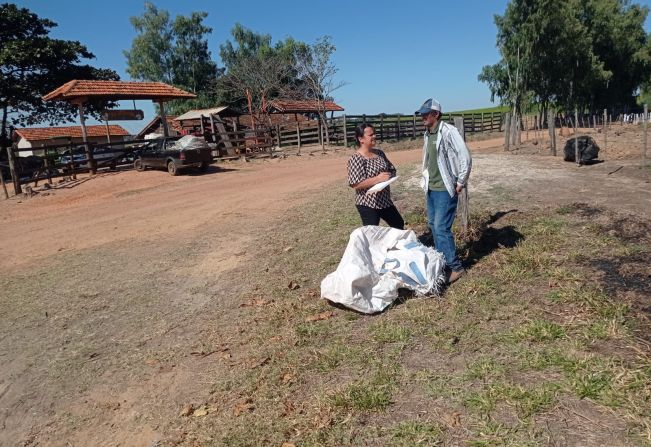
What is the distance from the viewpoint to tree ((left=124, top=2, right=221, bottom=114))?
46625 mm

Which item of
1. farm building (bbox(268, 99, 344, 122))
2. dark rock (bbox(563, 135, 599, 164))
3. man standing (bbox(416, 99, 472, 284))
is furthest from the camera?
farm building (bbox(268, 99, 344, 122))

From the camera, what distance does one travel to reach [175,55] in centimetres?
4734

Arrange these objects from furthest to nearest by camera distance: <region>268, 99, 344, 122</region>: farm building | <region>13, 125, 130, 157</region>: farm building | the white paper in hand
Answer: <region>13, 125, 130, 157</region>: farm building
<region>268, 99, 344, 122</region>: farm building
the white paper in hand

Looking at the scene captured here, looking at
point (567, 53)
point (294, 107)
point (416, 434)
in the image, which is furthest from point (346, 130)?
point (416, 434)

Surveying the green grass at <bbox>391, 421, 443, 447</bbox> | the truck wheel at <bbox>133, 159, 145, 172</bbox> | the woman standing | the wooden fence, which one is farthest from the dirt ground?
the wooden fence

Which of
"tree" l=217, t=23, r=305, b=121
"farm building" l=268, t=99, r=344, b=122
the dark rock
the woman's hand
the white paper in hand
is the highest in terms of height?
"tree" l=217, t=23, r=305, b=121

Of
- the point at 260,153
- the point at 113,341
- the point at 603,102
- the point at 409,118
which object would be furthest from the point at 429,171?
the point at 603,102

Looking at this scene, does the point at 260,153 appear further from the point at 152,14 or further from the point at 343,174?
the point at 152,14

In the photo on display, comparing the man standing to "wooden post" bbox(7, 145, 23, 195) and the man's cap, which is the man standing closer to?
the man's cap

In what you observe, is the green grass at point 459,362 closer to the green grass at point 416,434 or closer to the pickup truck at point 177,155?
the green grass at point 416,434

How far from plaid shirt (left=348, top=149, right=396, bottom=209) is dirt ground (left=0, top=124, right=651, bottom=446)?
5.56ft

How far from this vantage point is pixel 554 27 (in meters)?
29.9

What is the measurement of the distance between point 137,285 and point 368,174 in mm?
3191

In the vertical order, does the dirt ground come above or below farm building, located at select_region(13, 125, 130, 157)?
below
